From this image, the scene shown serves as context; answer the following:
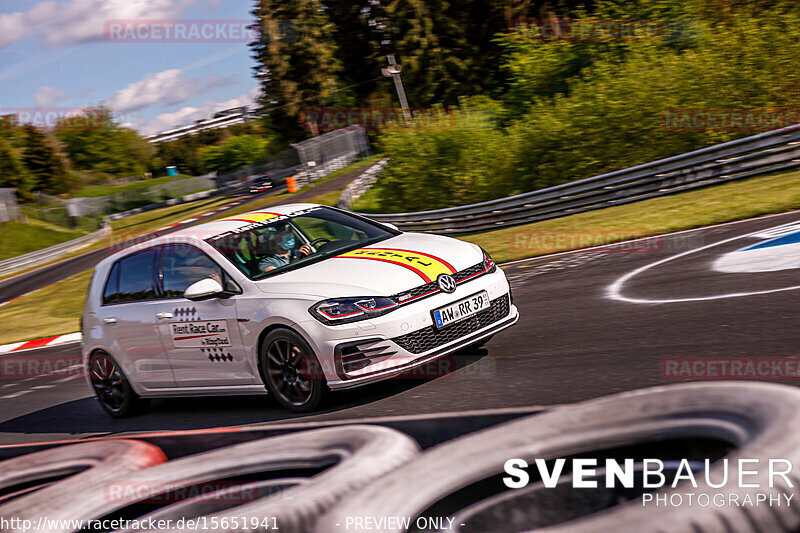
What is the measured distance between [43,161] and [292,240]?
8702 centimetres

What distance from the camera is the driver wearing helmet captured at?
21.6 ft

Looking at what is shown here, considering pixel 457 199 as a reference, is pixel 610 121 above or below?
above

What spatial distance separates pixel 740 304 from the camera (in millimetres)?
6289

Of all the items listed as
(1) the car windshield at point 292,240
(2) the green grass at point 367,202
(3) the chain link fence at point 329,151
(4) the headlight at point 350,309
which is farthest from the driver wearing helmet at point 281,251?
(3) the chain link fence at point 329,151

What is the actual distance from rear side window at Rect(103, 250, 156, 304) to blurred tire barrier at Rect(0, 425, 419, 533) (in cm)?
287

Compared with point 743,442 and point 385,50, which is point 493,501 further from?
point 385,50

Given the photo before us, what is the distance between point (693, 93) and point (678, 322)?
47.6 feet

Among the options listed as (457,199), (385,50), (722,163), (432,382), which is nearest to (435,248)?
(432,382)

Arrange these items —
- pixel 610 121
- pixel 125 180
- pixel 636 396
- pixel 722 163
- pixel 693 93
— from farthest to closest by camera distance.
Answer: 1. pixel 125 180
2. pixel 610 121
3. pixel 693 93
4. pixel 722 163
5. pixel 636 396

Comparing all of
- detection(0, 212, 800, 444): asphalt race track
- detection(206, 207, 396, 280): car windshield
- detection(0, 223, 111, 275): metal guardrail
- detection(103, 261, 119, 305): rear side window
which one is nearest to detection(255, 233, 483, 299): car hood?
detection(206, 207, 396, 280): car windshield

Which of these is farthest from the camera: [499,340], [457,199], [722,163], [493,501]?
[457,199]

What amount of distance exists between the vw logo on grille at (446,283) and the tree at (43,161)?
284ft

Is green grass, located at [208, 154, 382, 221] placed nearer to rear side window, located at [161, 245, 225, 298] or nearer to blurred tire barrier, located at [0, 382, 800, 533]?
rear side window, located at [161, 245, 225, 298]

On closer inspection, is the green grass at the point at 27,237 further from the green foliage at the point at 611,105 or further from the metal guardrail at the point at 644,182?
the metal guardrail at the point at 644,182
